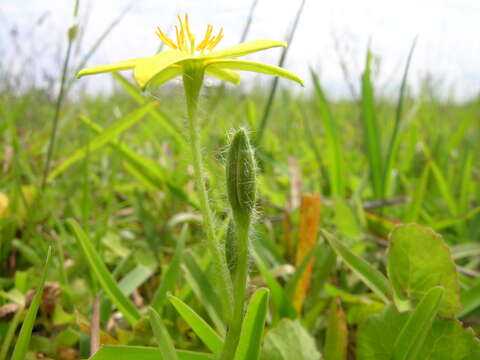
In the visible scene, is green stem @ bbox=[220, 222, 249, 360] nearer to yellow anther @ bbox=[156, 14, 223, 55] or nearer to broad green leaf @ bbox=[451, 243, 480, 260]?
yellow anther @ bbox=[156, 14, 223, 55]

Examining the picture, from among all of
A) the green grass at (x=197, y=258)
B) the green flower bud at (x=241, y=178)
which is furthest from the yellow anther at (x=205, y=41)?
the green flower bud at (x=241, y=178)

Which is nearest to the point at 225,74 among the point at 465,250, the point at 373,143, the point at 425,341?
the point at 425,341

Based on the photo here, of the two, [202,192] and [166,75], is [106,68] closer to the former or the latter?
[166,75]

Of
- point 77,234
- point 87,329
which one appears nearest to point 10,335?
point 87,329

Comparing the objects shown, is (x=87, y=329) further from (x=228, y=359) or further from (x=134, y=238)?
(x=134, y=238)

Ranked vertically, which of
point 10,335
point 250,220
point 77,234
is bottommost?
point 10,335

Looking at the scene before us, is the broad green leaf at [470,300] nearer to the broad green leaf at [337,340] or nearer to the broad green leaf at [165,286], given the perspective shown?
the broad green leaf at [337,340]

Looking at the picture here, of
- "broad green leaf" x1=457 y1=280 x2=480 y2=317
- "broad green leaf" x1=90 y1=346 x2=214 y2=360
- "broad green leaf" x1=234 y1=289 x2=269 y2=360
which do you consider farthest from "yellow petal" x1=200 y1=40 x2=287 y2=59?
"broad green leaf" x1=457 y1=280 x2=480 y2=317
